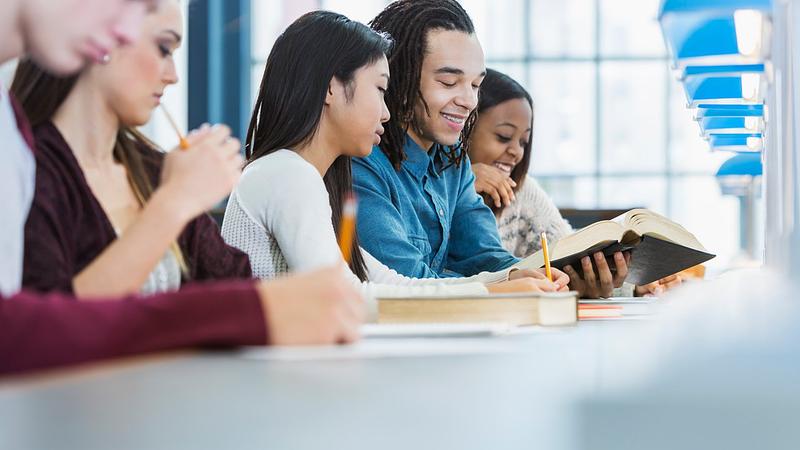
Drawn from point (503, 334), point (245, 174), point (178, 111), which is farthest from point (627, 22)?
point (503, 334)

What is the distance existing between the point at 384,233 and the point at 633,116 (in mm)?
7769

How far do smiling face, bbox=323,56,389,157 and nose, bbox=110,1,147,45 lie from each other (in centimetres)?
87

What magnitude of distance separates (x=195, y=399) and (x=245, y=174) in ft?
3.81

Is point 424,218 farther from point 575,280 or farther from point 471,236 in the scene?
point 575,280

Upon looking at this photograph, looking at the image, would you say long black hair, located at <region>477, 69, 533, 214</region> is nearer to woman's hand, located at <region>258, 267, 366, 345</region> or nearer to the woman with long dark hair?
the woman with long dark hair

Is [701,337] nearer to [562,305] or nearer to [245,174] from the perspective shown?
[562,305]

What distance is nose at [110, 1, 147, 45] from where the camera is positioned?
3.25 ft

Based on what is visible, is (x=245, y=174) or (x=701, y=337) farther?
(x=245, y=174)

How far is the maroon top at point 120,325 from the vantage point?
2.25ft

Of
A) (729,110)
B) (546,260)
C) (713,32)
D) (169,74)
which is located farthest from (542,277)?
(729,110)

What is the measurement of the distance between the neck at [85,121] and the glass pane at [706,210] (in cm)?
844

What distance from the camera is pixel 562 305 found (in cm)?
125

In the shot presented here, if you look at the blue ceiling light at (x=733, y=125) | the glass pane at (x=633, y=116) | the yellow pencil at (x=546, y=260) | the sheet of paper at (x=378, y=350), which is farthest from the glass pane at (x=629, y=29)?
the sheet of paper at (x=378, y=350)

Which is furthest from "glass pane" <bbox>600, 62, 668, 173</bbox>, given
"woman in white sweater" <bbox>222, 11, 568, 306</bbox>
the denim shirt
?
"woman in white sweater" <bbox>222, 11, 568, 306</bbox>
